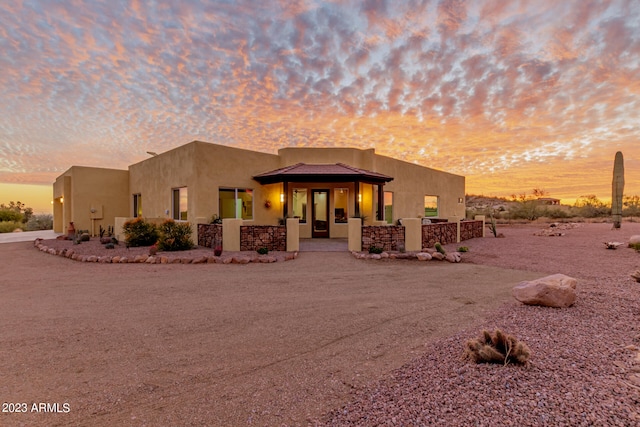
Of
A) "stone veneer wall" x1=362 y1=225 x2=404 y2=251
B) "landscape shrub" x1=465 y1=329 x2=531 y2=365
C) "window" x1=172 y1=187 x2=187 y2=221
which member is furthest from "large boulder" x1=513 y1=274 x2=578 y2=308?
"window" x1=172 y1=187 x2=187 y2=221

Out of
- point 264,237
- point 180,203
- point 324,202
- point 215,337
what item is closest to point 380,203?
point 324,202

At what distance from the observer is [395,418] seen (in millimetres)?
1865

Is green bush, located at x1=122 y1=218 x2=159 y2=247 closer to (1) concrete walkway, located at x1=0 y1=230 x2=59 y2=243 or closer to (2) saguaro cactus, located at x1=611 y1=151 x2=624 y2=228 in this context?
(1) concrete walkway, located at x1=0 y1=230 x2=59 y2=243

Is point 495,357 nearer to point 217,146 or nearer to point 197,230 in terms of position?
point 197,230

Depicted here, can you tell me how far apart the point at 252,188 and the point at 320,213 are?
137 inches

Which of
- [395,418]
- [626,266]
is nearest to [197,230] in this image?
[395,418]

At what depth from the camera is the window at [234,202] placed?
12341 mm

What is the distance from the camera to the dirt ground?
218 cm

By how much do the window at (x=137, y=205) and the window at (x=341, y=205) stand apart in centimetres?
1147

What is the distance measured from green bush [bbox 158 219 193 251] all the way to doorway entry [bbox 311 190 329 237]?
569cm

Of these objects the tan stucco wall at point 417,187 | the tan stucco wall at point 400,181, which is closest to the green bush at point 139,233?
the tan stucco wall at point 400,181

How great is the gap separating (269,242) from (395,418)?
27.4 ft

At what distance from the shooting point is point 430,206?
727 inches

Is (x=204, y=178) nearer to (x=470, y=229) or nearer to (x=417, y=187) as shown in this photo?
(x=417, y=187)
